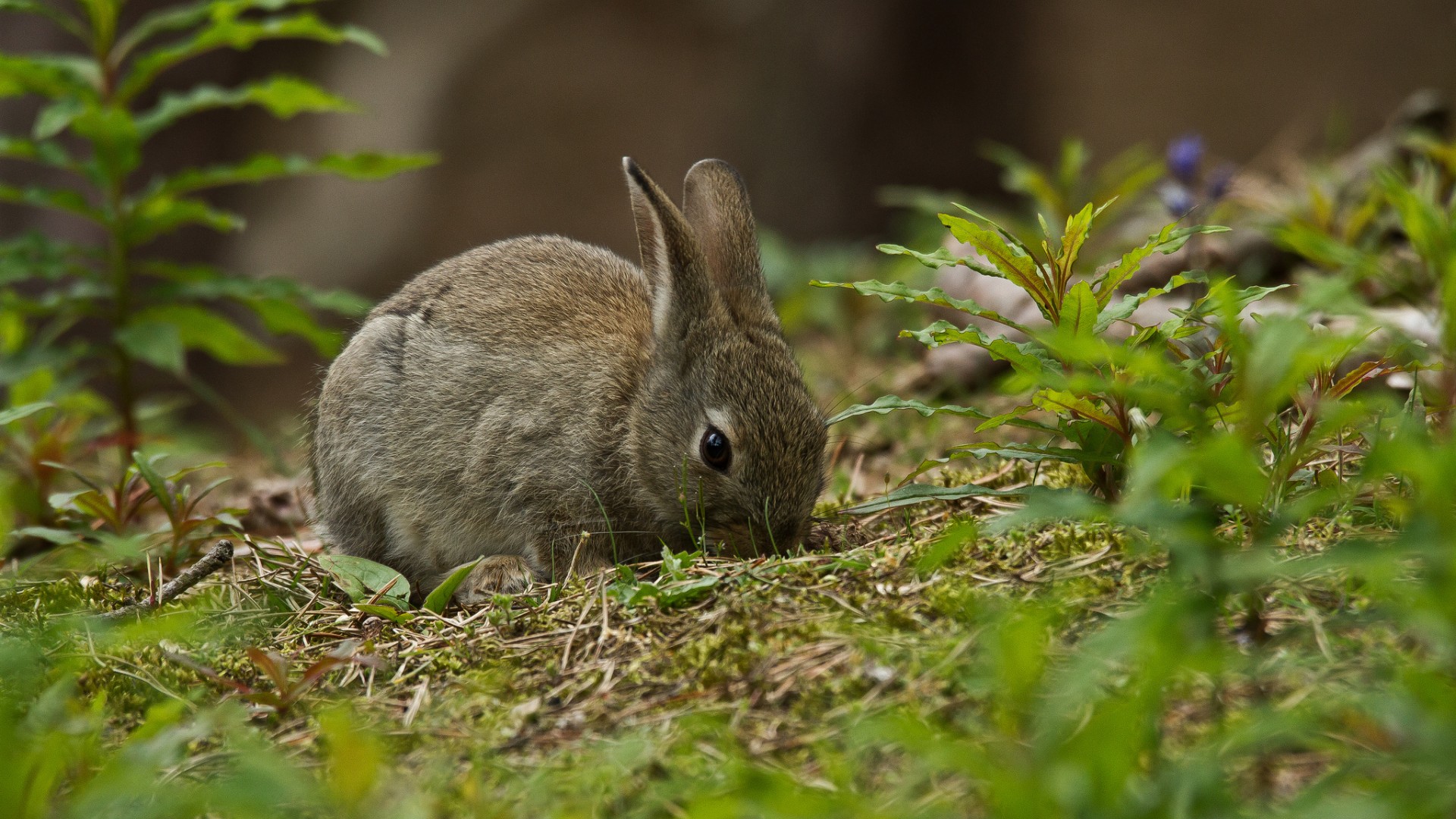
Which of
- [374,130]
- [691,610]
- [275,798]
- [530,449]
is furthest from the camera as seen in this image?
[374,130]

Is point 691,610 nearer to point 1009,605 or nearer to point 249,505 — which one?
point 1009,605

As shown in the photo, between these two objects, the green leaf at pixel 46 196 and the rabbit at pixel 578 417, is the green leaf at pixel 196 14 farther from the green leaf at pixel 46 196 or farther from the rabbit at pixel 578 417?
the rabbit at pixel 578 417

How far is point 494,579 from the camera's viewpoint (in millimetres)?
4340

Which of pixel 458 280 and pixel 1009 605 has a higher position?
pixel 458 280

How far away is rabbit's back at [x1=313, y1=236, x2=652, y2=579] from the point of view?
4605 millimetres

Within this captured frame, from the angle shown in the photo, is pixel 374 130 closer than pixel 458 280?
No

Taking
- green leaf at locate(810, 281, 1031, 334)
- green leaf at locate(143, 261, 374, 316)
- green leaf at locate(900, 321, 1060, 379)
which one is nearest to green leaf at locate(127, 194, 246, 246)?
green leaf at locate(143, 261, 374, 316)

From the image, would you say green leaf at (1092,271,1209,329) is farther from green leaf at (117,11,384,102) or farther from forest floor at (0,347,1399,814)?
green leaf at (117,11,384,102)

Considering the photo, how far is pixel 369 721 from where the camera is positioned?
2.98 metres

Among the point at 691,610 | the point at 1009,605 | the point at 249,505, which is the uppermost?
the point at 1009,605

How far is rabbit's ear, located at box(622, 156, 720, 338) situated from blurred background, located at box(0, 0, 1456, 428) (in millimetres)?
7350

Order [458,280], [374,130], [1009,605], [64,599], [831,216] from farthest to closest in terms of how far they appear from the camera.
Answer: [374,130], [831,216], [458,280], [64,599], [1009,605]

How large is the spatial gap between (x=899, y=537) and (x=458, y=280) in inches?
101

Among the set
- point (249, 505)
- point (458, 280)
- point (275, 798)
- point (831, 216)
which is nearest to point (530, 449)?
point (458, 280)
